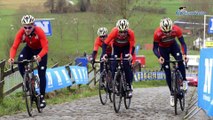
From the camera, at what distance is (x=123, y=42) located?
1217 cm

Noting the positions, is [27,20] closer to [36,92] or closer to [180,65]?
[36,92]

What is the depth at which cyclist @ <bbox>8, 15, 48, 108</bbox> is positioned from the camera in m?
10.7

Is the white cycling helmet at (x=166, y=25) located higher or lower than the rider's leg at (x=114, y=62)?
higher

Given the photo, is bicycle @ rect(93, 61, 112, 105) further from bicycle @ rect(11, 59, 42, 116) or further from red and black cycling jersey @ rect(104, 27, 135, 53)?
bicycle @ rect(11, 59, 42, 116)

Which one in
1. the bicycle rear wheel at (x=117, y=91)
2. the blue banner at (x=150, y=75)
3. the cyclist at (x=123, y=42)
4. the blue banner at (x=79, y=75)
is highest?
the cyclist at (x=123, y=42)

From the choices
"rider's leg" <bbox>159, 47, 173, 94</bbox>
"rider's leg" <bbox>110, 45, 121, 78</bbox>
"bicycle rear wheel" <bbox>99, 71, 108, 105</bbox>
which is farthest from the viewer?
"bicycle rear wheel" <bbox>99, 71, 108, 105</bbox>

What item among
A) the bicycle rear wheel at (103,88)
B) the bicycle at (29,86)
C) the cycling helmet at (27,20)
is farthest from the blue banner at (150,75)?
the cycling helmet at (27,20)

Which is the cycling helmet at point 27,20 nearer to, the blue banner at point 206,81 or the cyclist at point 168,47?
the cyclist at point 168,47

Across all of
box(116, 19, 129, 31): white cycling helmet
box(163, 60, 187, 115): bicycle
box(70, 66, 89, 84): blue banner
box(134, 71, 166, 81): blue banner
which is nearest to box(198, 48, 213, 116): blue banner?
box(163, 60, 187, 115): bicycle

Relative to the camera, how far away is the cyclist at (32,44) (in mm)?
10711

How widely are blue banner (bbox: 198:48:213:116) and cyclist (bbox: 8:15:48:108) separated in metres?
3.51

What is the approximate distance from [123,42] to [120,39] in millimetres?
111

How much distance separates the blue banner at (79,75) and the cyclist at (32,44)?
7.56 m

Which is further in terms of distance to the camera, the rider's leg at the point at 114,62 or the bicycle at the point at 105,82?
the bicycle at the point at 105,82
